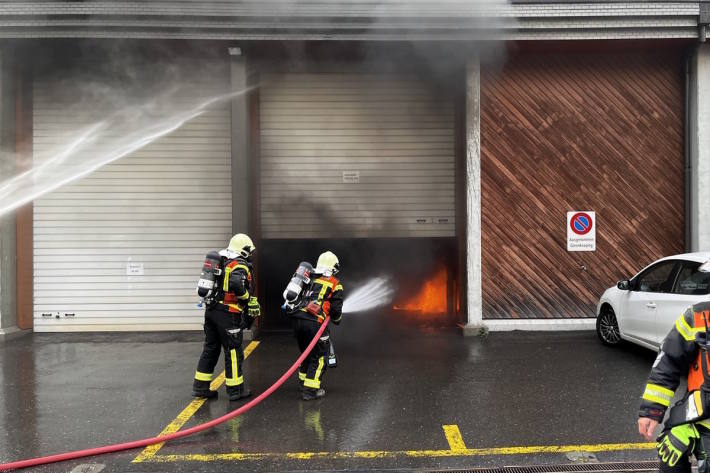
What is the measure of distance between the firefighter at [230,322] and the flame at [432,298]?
172 inches

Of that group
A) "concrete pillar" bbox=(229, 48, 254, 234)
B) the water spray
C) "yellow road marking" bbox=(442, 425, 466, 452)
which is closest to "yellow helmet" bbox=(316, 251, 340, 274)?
"yellow road marking" bbox=(442, 425, 466, 452)

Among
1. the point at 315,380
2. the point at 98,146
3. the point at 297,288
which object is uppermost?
the point at 98,146

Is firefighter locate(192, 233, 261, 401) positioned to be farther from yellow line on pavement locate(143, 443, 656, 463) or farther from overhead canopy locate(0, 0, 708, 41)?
overhead canopy locate(0, 0, 708, 41)

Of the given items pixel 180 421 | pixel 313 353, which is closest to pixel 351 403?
pixel 313 353

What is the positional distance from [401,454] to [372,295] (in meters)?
5.34

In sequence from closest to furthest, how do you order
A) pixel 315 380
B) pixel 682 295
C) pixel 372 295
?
pixel 315 380
pixel 682 295
pixel 372 295

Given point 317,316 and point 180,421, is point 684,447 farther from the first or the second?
point 180,421

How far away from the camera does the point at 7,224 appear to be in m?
8.71

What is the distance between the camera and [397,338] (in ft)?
27.3

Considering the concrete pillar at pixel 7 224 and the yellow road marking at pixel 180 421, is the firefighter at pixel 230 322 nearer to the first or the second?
the yellow road marking at pixel 180 421

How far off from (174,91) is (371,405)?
633 centimetres

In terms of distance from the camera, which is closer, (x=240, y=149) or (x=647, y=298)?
(x=647, y=298)

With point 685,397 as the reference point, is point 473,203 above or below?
above

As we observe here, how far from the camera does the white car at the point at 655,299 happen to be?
227 inches
